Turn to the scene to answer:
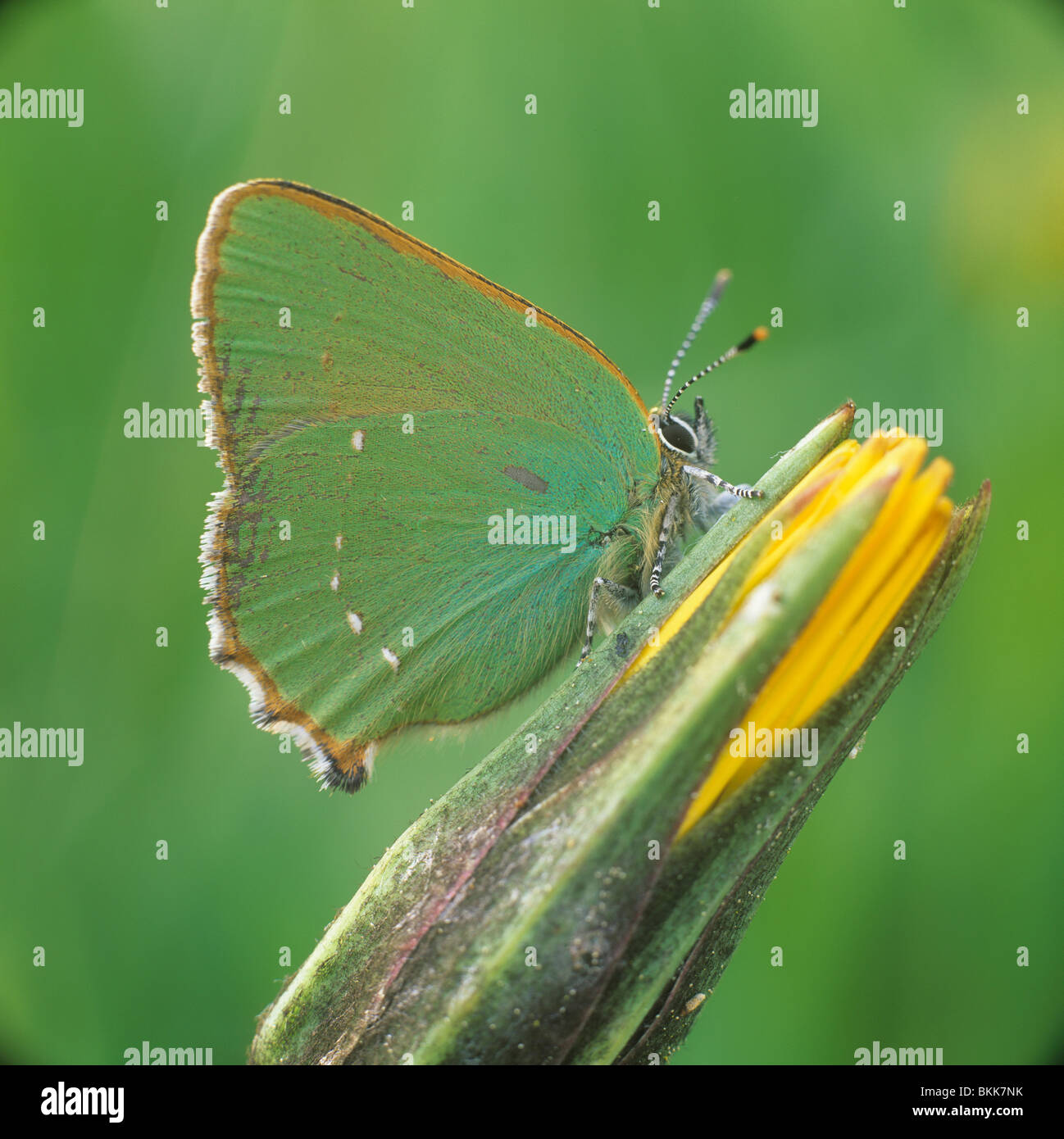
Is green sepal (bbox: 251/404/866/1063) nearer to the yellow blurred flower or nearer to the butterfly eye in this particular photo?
the yellow blurred flower

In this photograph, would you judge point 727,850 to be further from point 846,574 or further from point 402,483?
point 402,483

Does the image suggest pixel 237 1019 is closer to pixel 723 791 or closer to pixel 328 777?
pixel 328 777

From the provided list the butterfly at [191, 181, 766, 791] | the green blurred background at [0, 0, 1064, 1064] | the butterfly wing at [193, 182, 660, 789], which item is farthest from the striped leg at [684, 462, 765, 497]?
the green blurred background at [0, 0, 1064, 1064]

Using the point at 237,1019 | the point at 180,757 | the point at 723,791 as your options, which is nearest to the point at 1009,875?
the point at 723,791

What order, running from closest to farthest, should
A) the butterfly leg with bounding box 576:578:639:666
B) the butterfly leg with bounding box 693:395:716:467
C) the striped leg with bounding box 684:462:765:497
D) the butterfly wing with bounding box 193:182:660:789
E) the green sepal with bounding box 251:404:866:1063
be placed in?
the green sepal with bounding box 251:404:866:1063 < the striped leg with bounding box 684:462:765:497 < the butterfly wing with bounding box 193:182:660:789 < the butterfly leg with bounding box 576:578:639:666 < the butterfly leg with bounding box 693:395:716:467

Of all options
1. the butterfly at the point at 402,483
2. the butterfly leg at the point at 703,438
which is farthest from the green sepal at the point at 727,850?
the butterfly leg at the point at 703,438

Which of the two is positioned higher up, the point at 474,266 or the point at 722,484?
the point at 474,266

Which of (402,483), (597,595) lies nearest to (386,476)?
(402,483)
